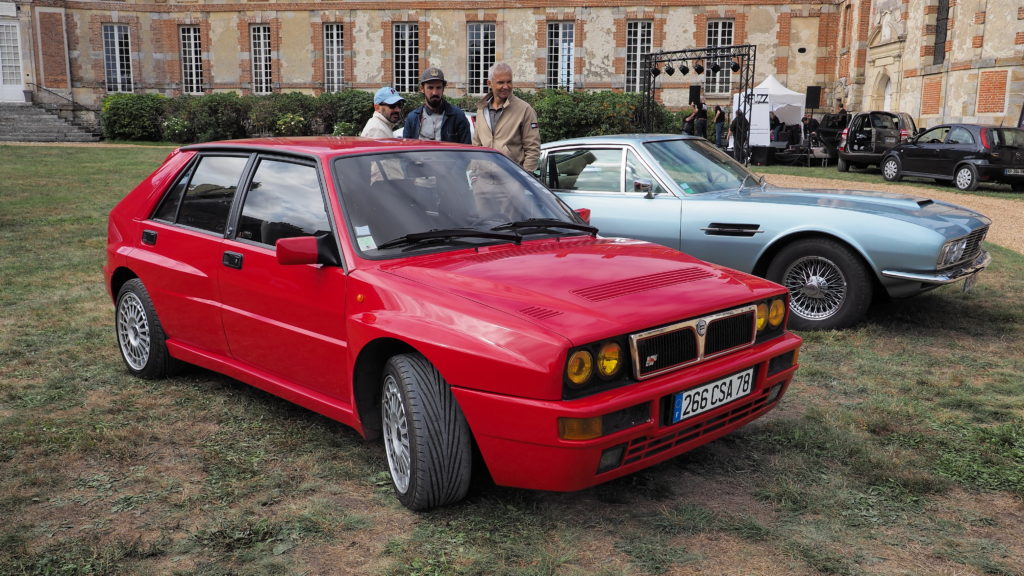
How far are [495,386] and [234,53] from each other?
4155 centimetres

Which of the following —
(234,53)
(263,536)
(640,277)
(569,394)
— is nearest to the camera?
(569,394)

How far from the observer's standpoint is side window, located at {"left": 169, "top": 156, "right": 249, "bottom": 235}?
15.3 feet

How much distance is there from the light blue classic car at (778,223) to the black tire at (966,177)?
43.6 ft

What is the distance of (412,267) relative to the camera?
3.76 metres

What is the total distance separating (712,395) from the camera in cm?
349

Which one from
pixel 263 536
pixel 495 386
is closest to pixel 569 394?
pixel 495 386

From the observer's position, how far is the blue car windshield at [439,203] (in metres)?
3.99

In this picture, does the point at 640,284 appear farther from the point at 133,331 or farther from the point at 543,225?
the point at 133,331

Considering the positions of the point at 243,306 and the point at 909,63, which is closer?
the point at 243,306

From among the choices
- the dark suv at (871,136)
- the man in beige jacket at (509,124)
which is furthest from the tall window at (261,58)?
the man in beige jacket at (509,124)

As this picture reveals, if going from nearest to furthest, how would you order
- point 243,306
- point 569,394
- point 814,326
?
point 569,394
point 243,306
point 814,326

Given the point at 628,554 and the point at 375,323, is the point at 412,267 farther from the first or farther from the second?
the point at 628,554

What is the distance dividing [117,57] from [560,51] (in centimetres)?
2127

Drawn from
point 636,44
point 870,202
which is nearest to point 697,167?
point 870,202
